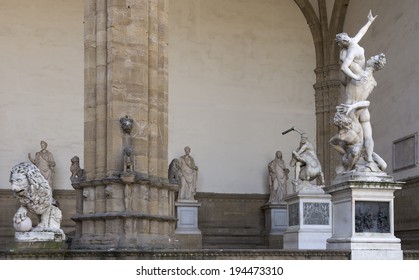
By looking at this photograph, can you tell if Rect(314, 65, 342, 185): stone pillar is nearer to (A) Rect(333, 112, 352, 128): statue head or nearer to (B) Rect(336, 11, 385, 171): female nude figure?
(B) Rect(336, 11, 385, 171): female nude figure

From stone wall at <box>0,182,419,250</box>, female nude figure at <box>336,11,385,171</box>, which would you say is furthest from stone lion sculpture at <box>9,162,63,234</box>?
stone wall at <box>0,182,419,250</box>

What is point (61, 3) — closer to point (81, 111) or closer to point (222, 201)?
point (81, 111)

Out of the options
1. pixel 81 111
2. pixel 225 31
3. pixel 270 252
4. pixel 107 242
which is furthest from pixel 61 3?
pixel 270 252

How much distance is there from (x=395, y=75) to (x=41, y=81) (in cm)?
976

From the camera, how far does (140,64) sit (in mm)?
13641

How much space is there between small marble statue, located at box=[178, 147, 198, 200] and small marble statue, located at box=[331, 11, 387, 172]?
10242mm

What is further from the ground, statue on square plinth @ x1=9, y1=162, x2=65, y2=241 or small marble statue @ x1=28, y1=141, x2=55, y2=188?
small marble statue @ x1=28, y1=141, x2=55, y2=188

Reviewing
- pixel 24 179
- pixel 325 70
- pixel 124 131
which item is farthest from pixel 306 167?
pixel 24 179

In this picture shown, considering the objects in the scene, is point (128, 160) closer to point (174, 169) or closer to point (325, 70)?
point (174, 169)

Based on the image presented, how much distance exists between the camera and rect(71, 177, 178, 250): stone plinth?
42.4ft

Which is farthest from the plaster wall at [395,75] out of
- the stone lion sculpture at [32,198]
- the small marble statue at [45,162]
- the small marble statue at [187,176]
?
A: the stone lion sculpture at [32,198]

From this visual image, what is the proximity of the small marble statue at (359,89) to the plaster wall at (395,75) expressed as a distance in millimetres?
8114

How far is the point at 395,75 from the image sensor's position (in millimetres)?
21125

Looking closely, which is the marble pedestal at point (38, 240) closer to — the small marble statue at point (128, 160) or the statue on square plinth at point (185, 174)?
the small marble statue at point (128, 160)
